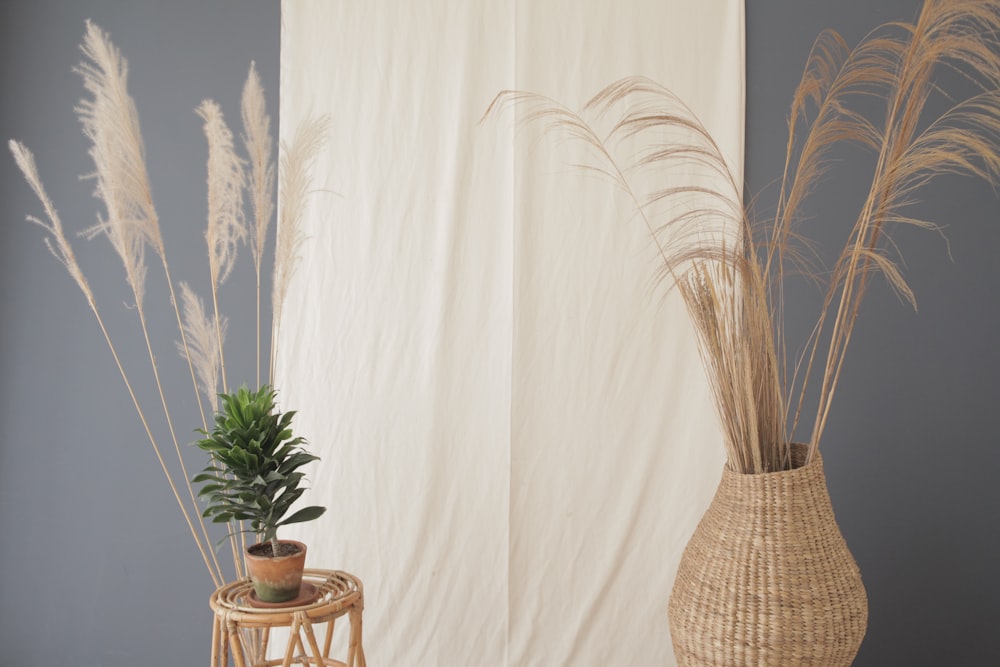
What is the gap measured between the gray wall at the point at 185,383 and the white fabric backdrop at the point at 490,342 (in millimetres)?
218

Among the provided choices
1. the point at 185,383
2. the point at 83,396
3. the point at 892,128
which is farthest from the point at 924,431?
the point at 83,396

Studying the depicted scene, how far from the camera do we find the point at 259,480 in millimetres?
1606

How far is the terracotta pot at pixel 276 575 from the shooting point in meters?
1.61

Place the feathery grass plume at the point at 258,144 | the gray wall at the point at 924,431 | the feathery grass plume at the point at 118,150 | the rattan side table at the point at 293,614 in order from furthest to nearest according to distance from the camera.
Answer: the gray wall at the point at 924,431 < the feathery grass plume at the point at 258,144 < the feathery grass plume at the point at 118,150 < the rattan side table at the point at 293,614

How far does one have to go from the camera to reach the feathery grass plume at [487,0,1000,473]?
166 cm

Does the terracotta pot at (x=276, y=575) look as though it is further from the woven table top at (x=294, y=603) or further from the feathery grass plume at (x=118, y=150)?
the feathery grass plume at (x=118, y=150)

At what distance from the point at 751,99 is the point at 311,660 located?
1.84m

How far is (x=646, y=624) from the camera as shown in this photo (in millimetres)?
2314

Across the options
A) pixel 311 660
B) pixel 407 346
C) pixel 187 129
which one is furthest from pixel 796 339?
pixel 187 129

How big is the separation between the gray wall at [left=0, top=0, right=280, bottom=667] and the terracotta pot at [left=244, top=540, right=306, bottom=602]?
0.83 metres

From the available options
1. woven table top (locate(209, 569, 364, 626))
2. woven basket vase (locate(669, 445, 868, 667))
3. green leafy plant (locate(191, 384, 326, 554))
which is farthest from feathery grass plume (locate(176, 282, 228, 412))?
woven basket vase (locate(669, 445, 868, 667))

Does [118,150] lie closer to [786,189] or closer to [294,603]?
[294,603]

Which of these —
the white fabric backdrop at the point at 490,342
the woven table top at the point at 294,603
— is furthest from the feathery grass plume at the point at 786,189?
the woven table top at the point at 294,603

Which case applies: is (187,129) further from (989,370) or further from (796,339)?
(989,370)
